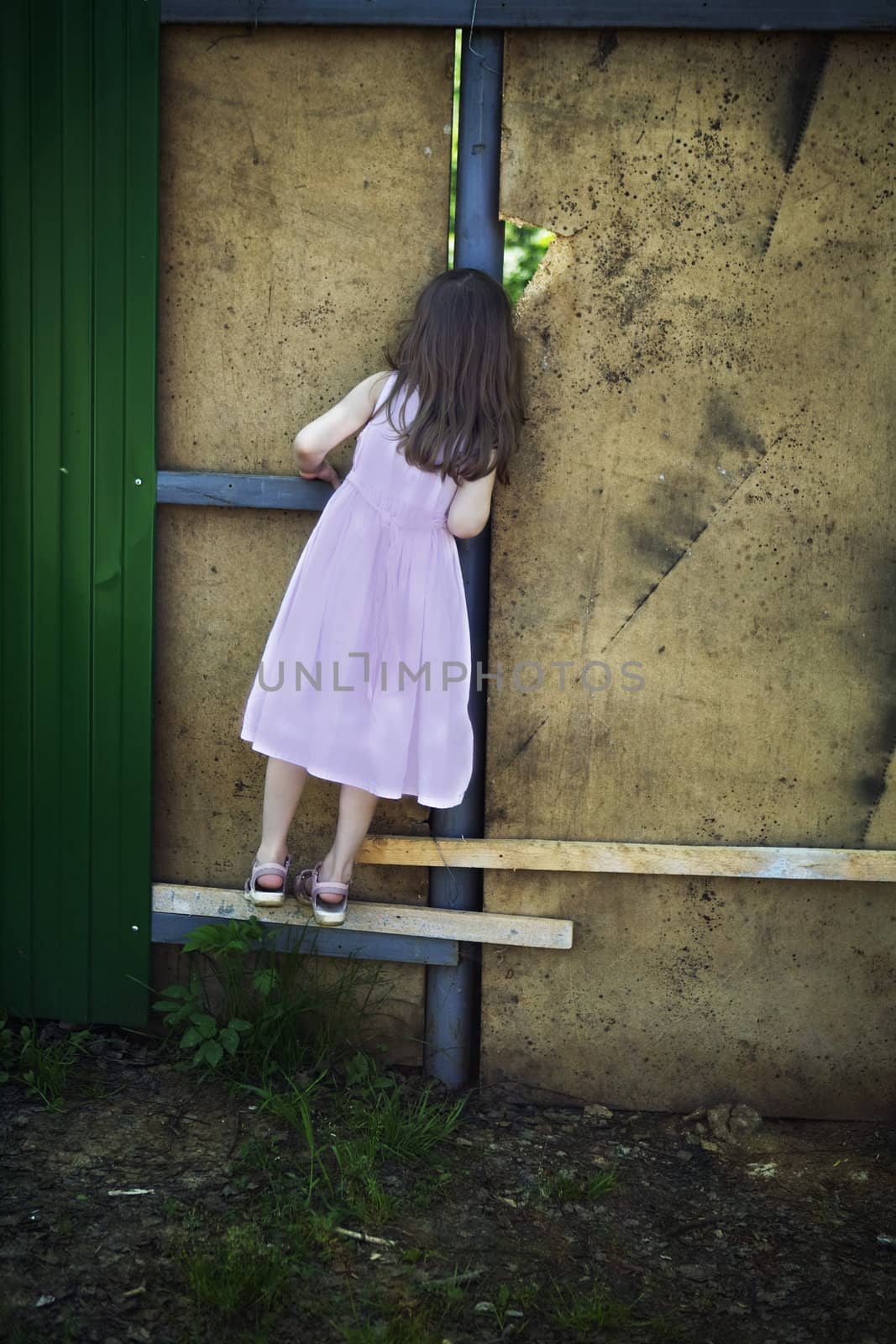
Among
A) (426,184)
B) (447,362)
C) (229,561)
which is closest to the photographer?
(447,362)

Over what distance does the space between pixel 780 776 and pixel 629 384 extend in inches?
47.0

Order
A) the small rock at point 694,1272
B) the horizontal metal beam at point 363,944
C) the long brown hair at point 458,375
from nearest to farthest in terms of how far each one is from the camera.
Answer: the small rock at point 694,1272
the long brown hair at point 458,375
the horizontal metal beam at point 363,944

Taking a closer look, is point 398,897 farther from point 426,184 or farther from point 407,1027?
point 426,184

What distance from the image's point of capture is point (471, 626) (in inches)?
127

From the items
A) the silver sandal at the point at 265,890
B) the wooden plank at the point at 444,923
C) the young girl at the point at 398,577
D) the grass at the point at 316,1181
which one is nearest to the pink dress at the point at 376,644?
the young girl at the point at 398,577

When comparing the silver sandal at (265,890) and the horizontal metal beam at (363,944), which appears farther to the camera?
the horizontal metal beam at (363,944)

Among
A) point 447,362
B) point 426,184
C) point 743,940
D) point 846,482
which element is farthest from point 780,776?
point 426,184

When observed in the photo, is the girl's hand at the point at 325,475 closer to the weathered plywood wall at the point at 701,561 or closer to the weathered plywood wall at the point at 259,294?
the weathered plywood wall at the point at 259,294

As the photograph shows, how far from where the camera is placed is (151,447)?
3.17 meters

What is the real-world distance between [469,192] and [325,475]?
2.82 ft

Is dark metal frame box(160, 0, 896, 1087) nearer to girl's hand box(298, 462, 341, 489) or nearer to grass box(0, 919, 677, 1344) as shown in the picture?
girl's hand box(298, 462, 341, 489)

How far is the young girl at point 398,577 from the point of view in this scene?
287 cm

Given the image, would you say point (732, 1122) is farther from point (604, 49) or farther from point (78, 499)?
point (604, 49)

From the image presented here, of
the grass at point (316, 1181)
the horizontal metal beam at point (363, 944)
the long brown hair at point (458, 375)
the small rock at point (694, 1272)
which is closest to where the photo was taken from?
the grass at point (316, 1181)
